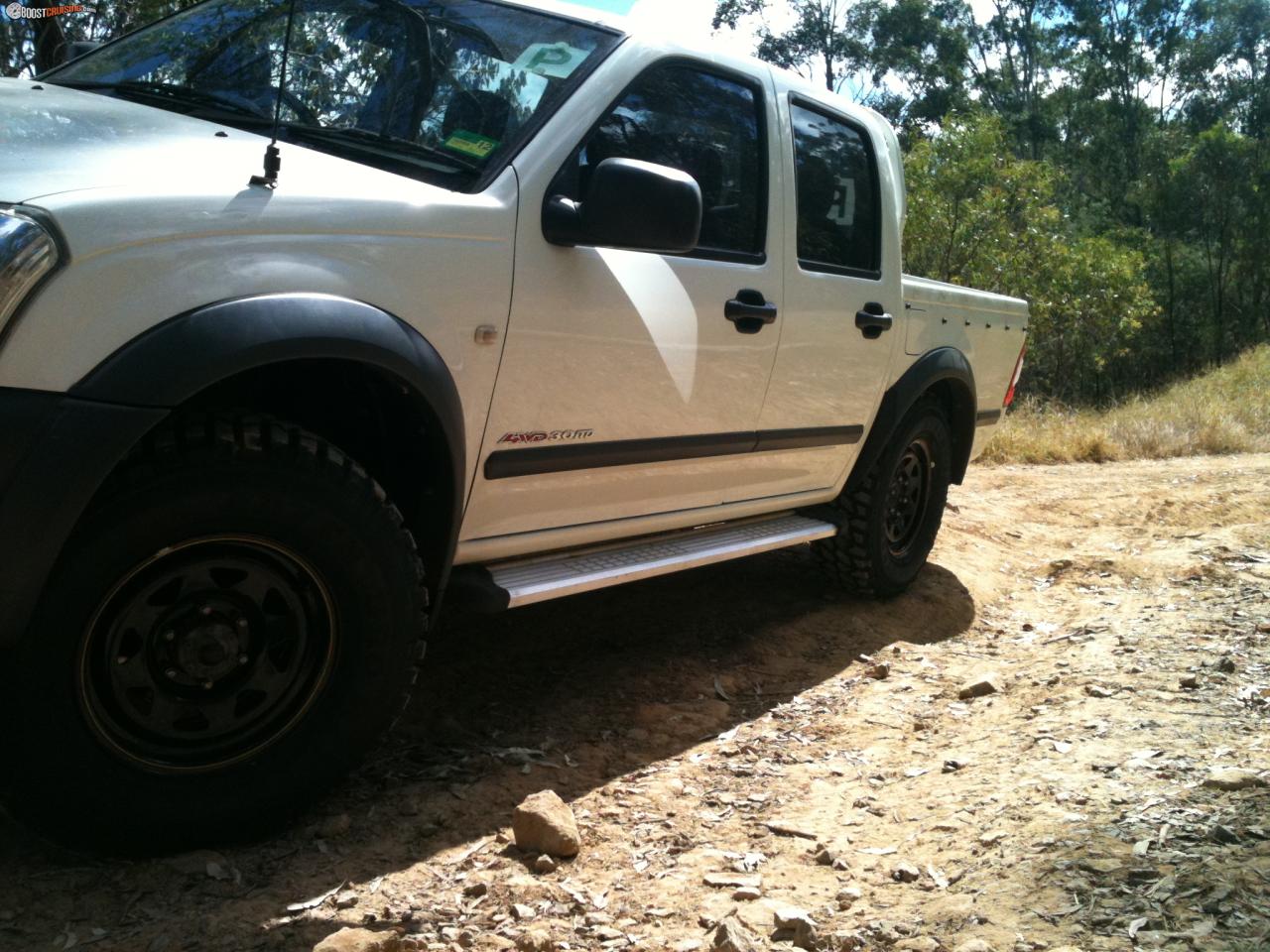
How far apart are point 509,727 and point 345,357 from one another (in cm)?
143

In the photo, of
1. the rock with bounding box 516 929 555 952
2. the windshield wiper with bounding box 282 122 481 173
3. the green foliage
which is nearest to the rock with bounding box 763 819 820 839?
the rock with bounding box 516 929 555 952

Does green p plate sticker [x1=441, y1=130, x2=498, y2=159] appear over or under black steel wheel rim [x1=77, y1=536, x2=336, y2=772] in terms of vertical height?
over

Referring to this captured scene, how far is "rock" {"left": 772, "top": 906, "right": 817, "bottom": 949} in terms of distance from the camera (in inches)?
95.8

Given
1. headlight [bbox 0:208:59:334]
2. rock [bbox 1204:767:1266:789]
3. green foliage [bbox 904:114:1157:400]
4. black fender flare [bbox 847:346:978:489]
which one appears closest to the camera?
headlight [bbox 0:208:59:334]

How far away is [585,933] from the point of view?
97.3 inches

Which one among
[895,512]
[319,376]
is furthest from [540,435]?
[895,512]

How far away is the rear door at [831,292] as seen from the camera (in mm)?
4055

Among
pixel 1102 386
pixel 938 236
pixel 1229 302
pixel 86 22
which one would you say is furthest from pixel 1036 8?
pixel 86 22

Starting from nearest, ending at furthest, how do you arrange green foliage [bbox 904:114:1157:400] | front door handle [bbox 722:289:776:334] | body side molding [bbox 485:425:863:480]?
body side molding [bbox 485:425:863:480] < front door handle [bbox 722:289:776:334] < green foliage [bbox 904:114:1157:400]

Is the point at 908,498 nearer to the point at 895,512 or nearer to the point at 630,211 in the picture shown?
the point at 895,512

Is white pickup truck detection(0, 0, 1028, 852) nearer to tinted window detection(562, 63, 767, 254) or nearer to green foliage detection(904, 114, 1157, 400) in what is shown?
tinted window detection(562, 63, 767, 254)

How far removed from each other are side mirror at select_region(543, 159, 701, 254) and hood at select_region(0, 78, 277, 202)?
0.74m

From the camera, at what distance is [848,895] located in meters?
2.63

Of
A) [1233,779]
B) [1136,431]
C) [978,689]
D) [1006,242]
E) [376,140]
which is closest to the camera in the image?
[1233,779]
